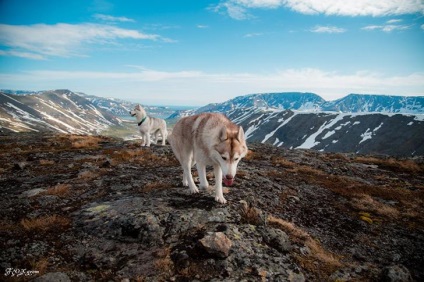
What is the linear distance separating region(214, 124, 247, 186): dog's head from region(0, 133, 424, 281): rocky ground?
1613mm

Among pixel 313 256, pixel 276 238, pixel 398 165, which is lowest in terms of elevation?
pixel 398 165

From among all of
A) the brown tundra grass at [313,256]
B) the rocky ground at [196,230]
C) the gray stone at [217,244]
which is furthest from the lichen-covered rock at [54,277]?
the brown tundra grass at [313,256]

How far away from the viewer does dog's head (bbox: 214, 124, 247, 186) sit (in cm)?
773

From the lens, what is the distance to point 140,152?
70.1ft

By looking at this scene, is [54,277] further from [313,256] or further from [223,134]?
[313,256]

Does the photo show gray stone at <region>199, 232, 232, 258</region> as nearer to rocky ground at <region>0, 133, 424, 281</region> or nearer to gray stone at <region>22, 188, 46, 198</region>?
rocky ground at <region>0, 133, 424, 281</region>

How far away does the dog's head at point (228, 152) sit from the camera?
7734mm

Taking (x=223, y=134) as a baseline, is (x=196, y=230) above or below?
below

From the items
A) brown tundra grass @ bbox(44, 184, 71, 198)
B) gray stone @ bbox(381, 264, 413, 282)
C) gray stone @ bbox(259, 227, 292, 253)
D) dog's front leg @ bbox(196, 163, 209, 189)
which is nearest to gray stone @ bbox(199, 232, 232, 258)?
gray stone @ bbox(259, 227, 292, 253)

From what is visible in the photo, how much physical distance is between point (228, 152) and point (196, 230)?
2458 millimetres

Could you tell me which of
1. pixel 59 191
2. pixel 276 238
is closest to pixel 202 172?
pixel 276 238

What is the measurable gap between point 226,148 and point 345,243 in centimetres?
553

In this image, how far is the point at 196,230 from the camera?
25.1 ft

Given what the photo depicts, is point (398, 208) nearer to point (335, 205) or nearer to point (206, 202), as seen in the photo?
point (335, 205)
